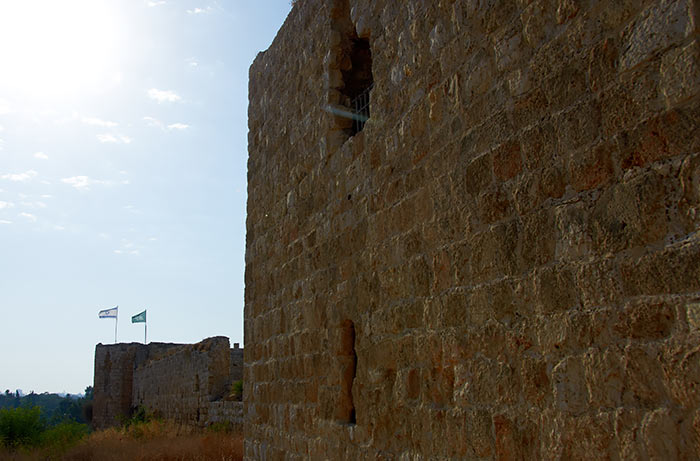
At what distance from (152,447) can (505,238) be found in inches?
395

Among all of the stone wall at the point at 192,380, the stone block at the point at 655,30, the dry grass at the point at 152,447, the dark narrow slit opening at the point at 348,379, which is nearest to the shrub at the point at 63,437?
the dry grass at the point at 152,447

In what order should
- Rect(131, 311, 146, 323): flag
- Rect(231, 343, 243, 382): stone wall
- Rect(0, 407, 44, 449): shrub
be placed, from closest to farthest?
Rect(0, 407, 44, 449): shrub, Rect(231, 343, 243, 382): stone wall, Rect(131, 311, 146, 323): flag

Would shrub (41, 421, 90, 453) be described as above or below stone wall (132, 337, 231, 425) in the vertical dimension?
below

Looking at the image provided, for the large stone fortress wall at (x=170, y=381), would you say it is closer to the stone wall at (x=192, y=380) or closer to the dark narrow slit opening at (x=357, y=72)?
the stone wall at (x=192, y=380)

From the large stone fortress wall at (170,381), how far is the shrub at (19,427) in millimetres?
3473

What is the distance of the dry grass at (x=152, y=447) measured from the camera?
1006 centimetres

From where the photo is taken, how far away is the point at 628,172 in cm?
220

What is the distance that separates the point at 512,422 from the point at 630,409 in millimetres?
602

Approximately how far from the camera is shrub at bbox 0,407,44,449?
15055 millimetres

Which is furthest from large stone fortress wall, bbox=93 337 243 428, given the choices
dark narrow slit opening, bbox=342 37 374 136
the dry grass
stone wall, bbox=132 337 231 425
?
dark narrow slit opening, bbox=342 37 374 136

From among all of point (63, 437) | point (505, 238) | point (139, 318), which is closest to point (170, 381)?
point (63, 437)

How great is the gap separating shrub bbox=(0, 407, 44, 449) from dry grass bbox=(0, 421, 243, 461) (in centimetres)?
154

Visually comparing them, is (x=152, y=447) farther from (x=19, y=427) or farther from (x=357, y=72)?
(x=357, y=72)

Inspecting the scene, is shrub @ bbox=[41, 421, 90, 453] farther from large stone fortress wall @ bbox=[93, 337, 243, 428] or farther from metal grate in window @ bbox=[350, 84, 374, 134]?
metal grate in window @ bbox=[350, 84, 374, 134]
